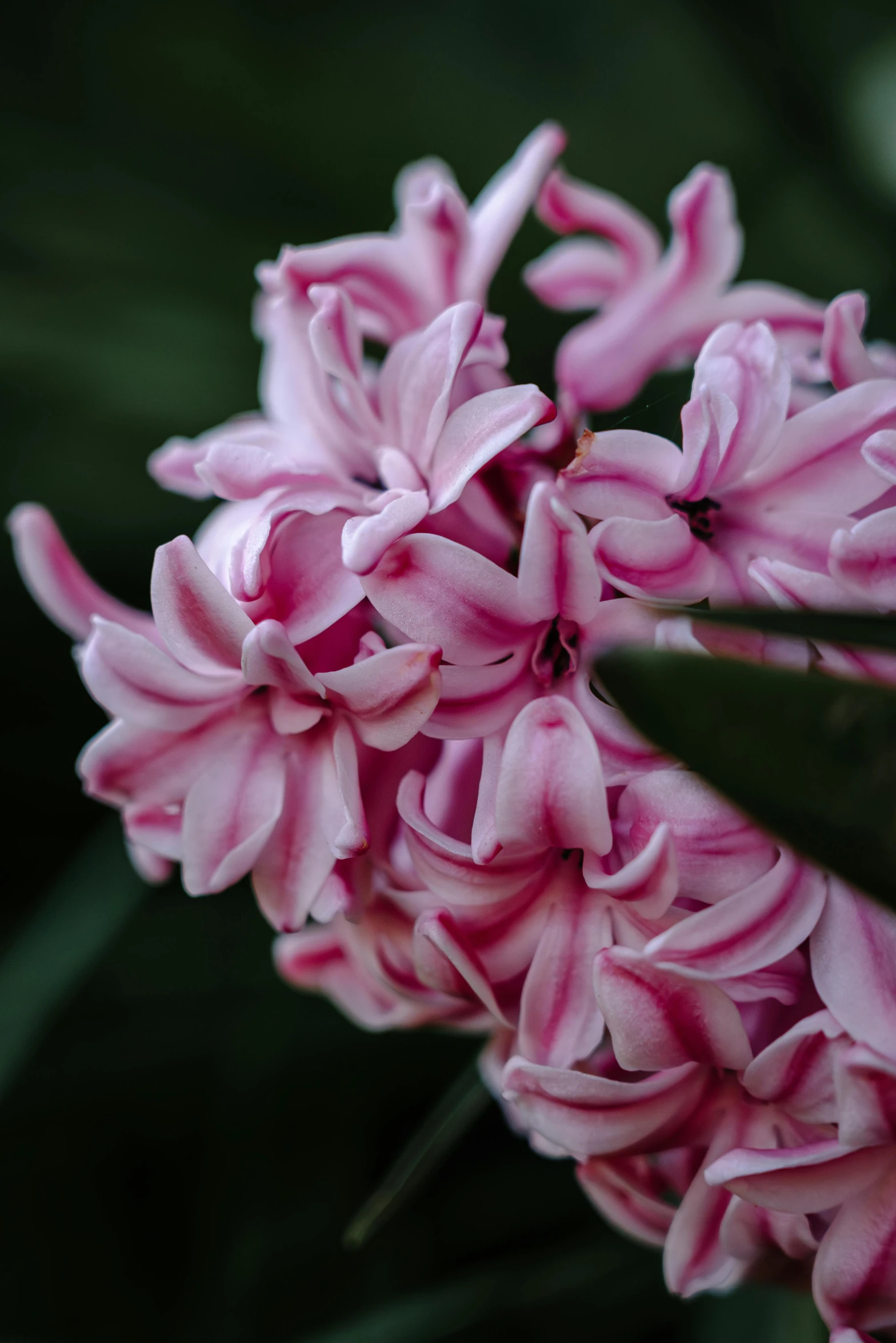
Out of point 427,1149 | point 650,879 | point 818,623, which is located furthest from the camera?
point 427,1149

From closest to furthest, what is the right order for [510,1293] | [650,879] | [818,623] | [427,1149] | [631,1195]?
→ 1. [818,623]
2. [650,879]
3. [631,1195]
4. [427,1149]
5. [510,1293]

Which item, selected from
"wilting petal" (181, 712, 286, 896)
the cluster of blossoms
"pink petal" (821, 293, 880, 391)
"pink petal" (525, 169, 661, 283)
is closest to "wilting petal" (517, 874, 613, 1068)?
the cluster of blossoms

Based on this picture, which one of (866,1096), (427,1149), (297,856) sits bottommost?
(427,1149)

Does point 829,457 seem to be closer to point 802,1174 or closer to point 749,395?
point 749,395

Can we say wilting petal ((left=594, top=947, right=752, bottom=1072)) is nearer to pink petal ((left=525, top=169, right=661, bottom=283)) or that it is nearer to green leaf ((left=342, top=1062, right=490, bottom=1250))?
green leaf ((left=342, top=1062, right=490, bottom=1250))

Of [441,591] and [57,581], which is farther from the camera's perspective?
[57,581]

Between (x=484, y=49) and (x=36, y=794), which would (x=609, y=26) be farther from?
(x=36, y=794)

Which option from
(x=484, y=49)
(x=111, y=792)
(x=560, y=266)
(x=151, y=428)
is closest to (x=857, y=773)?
(x=111, y=792)

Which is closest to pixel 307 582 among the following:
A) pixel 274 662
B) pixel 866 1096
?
pixel 274 662
